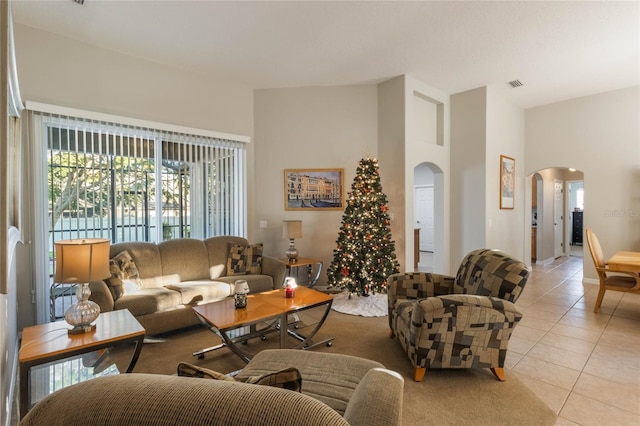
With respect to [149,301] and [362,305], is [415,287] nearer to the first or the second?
[362,305]

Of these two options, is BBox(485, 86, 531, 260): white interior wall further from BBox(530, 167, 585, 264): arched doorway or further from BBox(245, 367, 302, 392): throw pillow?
BBox(245, 367, 302, 392): throw pillow

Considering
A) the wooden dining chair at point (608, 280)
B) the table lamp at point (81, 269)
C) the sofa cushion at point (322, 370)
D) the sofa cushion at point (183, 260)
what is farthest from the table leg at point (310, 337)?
the wooden dining chair at point (608, 280)

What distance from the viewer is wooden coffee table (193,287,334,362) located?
2.46m

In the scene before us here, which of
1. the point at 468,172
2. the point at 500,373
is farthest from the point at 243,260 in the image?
the point at 468,172

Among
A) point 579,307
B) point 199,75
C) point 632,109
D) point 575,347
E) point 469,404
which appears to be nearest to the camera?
point 469,404

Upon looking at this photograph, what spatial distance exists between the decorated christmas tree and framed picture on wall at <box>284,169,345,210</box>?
756mm

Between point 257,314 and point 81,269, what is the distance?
1.26 m

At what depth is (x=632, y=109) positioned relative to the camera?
205 inches

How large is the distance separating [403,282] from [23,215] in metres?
3.88

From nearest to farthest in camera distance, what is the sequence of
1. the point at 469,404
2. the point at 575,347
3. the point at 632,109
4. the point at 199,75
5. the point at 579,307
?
the point at 469,404 < the point at 575,347 < the point at 579,307 < the point at 199,75 < the point at 632,109

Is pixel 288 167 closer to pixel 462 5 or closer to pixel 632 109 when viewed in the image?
pixel 462 5

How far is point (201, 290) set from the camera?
3518mm

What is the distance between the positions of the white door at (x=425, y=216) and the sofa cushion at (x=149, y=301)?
724 cm

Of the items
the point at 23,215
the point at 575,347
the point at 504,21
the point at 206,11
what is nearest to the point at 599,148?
the point at 504,21
